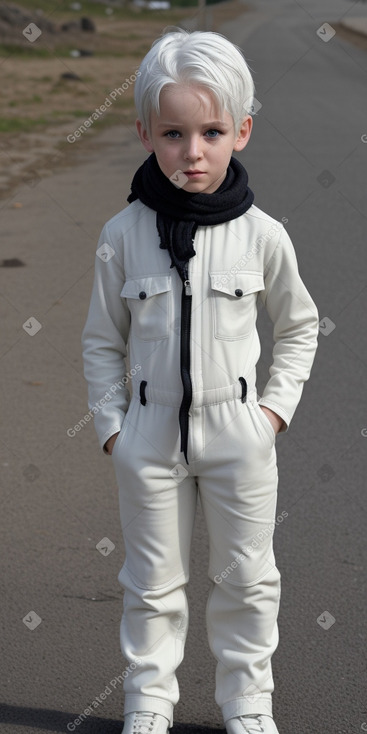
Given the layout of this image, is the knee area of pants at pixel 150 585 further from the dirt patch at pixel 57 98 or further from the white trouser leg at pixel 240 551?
the dirt patch at pixel 57 98

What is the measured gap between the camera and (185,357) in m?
2.66

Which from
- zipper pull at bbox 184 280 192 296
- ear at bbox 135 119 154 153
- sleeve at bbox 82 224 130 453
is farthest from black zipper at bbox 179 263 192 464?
ear at bbox 135 119 154 153

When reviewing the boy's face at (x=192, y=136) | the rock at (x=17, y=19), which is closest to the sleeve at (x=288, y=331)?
the boy's face at (x=192, y=136)

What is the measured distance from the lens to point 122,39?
31484mm

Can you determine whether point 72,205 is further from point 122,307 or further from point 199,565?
point 122,307

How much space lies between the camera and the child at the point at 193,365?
2.60 meters

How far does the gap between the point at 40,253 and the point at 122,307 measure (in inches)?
219

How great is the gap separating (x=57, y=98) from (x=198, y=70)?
15.1 meters

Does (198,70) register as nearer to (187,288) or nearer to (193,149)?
(193,149)

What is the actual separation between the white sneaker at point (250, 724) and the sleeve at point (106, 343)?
818mm

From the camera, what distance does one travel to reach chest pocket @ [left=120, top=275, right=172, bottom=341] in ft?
8.82

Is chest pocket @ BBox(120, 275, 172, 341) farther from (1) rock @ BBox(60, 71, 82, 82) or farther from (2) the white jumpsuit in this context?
(1) rock @ BBox(60, 71, 82, 82)

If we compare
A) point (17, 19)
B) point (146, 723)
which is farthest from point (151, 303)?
point (17, 19)

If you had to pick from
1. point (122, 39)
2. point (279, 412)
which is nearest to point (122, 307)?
point (279, 412)
